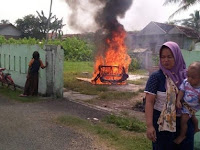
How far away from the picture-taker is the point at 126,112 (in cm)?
657

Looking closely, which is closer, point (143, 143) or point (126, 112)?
point (143, 143)

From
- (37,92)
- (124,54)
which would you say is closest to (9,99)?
(37,92)

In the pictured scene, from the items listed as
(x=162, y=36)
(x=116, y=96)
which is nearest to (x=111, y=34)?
(x=116, y=96)

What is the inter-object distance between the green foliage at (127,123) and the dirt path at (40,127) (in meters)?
0.54

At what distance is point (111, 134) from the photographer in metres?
4.80

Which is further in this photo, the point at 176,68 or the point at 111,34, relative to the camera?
the point at 111,34

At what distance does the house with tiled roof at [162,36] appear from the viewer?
1190 inches

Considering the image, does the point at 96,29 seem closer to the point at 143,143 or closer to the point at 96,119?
the point at 96,119

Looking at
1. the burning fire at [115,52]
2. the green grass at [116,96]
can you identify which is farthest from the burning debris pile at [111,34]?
the green grass at [116,96]

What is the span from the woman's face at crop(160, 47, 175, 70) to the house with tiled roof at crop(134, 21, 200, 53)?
90.0ft

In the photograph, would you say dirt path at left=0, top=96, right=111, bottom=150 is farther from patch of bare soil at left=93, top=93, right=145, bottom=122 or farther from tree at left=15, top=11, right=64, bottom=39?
tree at left=15, top=11, right=64, bottom=39

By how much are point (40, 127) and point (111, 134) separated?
1.50 metres

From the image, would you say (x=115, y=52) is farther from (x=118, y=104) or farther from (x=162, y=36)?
(x=162, y=36)

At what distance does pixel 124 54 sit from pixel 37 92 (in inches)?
264
